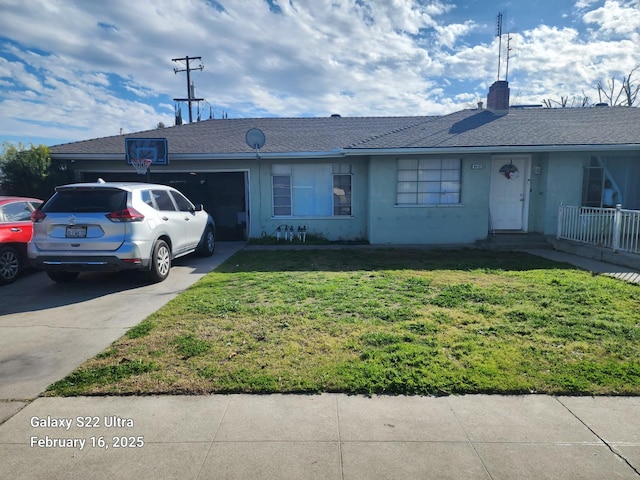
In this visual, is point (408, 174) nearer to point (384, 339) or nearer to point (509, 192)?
point (509, 192)

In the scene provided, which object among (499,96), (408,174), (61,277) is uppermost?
(499,96)

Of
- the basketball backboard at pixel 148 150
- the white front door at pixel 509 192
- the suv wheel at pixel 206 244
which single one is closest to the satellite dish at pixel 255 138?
the basketball backboard at pixel 148 150

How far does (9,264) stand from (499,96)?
15052 millimetres

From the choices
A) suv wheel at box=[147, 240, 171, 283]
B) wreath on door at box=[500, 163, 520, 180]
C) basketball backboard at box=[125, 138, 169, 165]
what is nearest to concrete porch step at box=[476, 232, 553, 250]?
wreath on door at box=[500, 163, 520, 180]

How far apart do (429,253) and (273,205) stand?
5107 millimetres

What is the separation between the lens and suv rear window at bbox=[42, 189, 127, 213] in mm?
6322

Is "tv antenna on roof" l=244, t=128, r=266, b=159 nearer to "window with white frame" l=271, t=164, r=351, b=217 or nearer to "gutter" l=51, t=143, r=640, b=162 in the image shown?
"gutter" l=51, t=143, r=640, b=162

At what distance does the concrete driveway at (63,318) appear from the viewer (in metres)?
3.78

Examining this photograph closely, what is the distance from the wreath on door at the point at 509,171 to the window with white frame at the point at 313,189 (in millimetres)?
4667

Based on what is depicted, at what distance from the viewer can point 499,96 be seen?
1377cm

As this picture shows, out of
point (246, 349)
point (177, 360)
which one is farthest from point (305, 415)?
point (177, 360)

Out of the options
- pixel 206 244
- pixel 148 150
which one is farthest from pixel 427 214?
pixel 148 150

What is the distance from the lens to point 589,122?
41.0ft

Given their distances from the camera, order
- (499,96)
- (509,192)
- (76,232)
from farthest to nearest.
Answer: (499,96), (509,192), (76,232)
